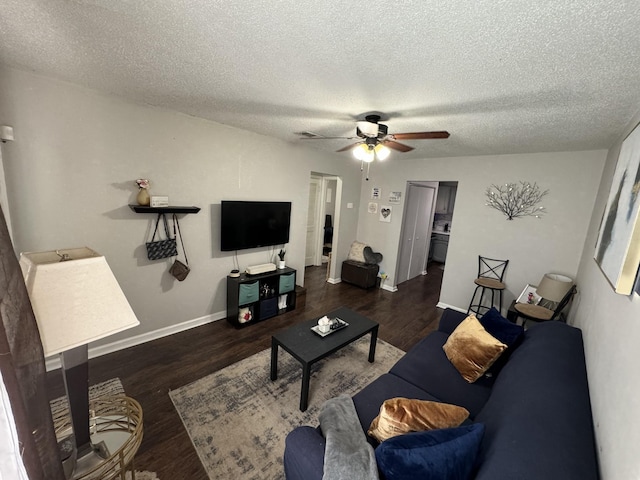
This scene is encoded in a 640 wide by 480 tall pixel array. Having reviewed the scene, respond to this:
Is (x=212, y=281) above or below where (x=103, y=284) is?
below

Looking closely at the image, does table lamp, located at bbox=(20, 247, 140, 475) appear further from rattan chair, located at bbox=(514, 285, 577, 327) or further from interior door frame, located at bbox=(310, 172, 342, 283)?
interior door frame, located at bbox=(310, 172, 342, 283)

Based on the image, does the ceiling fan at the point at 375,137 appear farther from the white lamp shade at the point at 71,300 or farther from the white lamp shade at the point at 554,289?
the white lamp shade at the point at 554,289

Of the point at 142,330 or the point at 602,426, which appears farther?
the point at 142,330

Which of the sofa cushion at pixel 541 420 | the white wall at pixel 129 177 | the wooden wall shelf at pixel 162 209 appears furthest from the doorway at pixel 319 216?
the sofa cushion at pixel 541 420

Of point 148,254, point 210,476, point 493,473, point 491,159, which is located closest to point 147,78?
point 148,254

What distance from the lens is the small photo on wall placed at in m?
4.79

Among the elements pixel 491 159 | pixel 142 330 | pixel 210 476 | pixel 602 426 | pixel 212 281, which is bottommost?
pixel 210 476

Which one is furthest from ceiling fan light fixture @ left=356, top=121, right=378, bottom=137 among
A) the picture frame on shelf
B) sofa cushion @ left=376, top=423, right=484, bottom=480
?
the picture frame on shelf

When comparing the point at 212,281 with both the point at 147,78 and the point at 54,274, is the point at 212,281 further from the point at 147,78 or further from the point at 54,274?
the point at 54,274

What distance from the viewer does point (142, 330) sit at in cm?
273

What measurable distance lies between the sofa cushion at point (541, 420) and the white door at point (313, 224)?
4387 mm

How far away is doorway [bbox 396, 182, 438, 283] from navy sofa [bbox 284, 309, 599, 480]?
301cm

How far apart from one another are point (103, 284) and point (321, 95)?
175 centimetres

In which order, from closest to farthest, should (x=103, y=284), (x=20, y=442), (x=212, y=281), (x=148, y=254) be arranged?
(x=20, y=442), (x=103, y=284), (x=148, y=254), (x=212, y=281)
